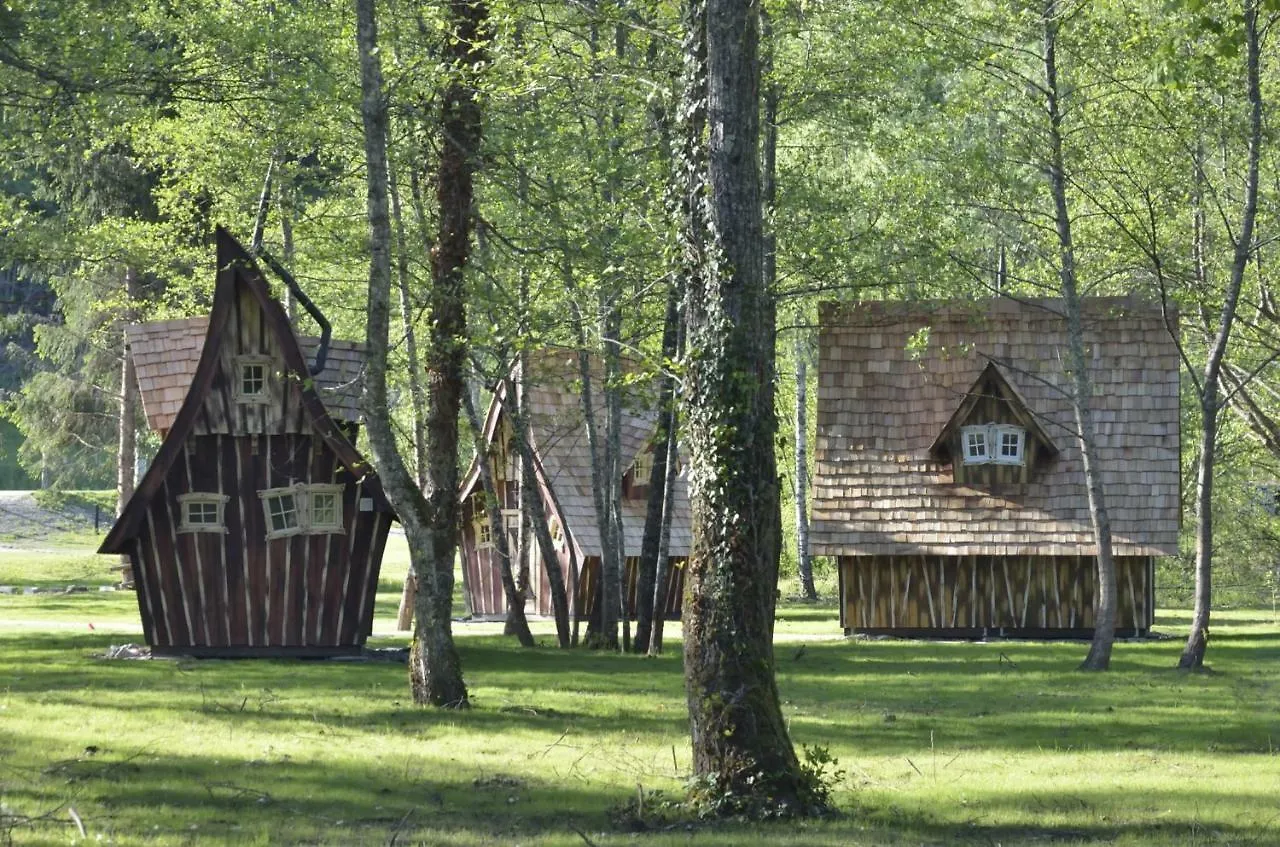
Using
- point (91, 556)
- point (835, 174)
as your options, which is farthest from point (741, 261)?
point (91, 556)

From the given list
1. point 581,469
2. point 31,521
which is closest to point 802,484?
point 581,469

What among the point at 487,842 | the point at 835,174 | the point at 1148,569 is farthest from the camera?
the point at 835,174

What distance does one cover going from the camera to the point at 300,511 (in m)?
25.6

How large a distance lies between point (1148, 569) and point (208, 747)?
21.2m

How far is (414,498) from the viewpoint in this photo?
18.5 meters

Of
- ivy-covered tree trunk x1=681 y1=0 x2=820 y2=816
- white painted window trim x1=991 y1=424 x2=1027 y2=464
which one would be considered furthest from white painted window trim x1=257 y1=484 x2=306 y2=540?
white painted window trim x1=991 y1=424 x2=1027 y2=464

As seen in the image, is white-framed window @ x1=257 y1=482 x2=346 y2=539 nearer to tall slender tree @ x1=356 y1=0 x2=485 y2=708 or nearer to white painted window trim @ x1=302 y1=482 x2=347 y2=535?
white painted window trim @ x1=302 y1=482 x2=347 y2=535

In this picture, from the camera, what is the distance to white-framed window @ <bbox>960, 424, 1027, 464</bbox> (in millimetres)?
32969

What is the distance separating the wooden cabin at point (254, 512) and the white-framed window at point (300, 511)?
0.05ft

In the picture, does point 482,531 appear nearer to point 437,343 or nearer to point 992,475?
point 992,475

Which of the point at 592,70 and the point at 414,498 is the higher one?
the point at 592,70

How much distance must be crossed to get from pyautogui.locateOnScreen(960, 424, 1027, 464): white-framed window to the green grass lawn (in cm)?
656

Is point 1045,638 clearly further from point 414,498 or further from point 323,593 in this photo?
point 414,498

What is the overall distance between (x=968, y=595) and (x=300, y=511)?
13.4m
